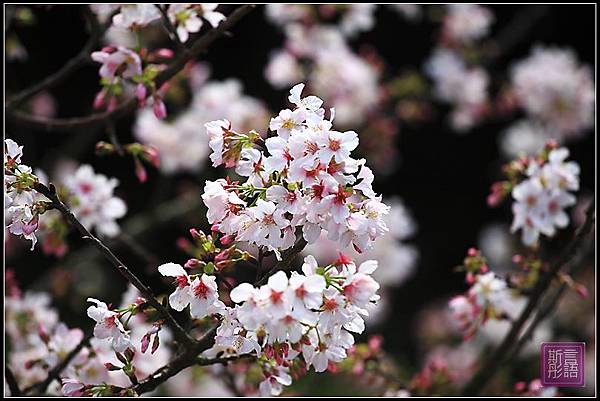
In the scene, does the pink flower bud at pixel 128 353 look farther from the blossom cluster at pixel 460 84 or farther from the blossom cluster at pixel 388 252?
the blossom cluster at pixel 460 84

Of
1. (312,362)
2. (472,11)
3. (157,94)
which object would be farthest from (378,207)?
(472,11)

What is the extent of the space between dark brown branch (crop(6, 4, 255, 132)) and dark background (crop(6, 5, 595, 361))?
167cm

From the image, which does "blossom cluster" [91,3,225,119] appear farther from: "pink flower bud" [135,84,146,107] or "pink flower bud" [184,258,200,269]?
"pink flower bud" [184,258,200,269]

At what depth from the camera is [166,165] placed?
325 cm

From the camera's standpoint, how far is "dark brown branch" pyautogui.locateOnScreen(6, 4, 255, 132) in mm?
1786

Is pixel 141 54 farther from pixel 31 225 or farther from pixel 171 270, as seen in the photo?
pixel 171 270

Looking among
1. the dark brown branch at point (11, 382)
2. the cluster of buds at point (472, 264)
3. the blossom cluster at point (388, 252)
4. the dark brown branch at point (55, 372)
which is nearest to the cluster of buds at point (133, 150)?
the dark brown branch at point (55, 372)

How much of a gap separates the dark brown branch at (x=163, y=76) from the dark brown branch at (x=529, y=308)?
0.90m

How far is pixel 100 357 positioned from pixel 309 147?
2.76 feet

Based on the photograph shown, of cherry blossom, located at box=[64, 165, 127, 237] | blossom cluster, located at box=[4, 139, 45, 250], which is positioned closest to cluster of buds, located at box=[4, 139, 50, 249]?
blossom cluster, located at box=[4, 139, 45, 250]

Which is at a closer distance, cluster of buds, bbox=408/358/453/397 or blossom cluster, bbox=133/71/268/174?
cluster of buds, bbox=408/358/453/397

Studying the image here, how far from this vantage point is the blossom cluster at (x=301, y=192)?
121cm

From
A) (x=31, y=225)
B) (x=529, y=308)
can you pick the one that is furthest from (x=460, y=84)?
(x=31, y=225)

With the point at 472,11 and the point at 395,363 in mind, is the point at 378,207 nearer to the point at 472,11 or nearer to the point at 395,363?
the point at 472,11
